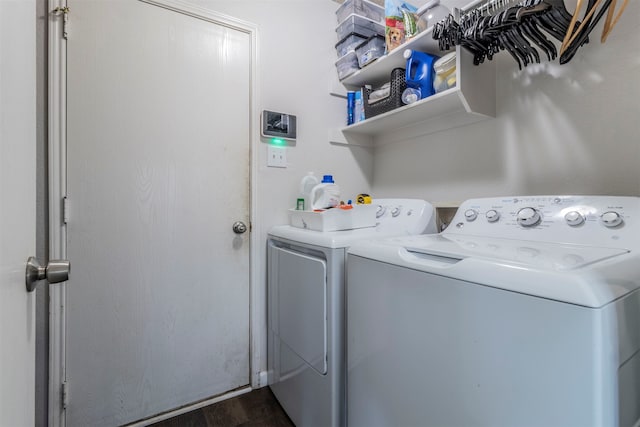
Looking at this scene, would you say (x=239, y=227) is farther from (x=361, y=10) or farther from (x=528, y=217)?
(x=361, y=10)

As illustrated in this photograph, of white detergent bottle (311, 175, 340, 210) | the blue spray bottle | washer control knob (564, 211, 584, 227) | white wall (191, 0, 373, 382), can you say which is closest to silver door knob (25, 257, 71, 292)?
white detergent bottle (311, 175, 340, 210)

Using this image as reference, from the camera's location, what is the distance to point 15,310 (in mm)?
421

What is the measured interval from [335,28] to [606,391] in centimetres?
218

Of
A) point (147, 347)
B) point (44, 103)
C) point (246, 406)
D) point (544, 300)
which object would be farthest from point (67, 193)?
point (544, 300)

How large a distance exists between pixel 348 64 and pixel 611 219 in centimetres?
157

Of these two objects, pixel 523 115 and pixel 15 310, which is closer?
pixel 15 310

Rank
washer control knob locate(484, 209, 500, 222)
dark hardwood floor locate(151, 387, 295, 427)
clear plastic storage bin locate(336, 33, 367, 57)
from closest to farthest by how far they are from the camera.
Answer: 1. washer control knob locate(484, 209, 500, 222)
2. dark hardwood floor locate(151, 387, 295, 427)
3. clear plastic storage bin locate(336, 33, 367, 57)

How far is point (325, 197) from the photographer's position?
56.4 inches

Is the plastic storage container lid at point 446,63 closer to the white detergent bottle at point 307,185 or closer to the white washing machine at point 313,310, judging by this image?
the white washing machine at point 313,310

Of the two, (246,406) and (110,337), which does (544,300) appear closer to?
(246,406)

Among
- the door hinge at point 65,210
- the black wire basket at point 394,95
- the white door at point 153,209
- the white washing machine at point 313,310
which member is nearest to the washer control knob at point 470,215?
the white washing machine at point 313,310

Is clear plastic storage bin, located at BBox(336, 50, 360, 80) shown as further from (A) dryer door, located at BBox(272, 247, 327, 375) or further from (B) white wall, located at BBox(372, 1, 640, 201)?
(A) dryer door, located at BBox(272, 247, 327, 375)

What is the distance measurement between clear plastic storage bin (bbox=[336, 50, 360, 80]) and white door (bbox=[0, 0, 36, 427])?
62.8 inches

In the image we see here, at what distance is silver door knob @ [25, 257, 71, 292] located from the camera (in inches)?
19.4
